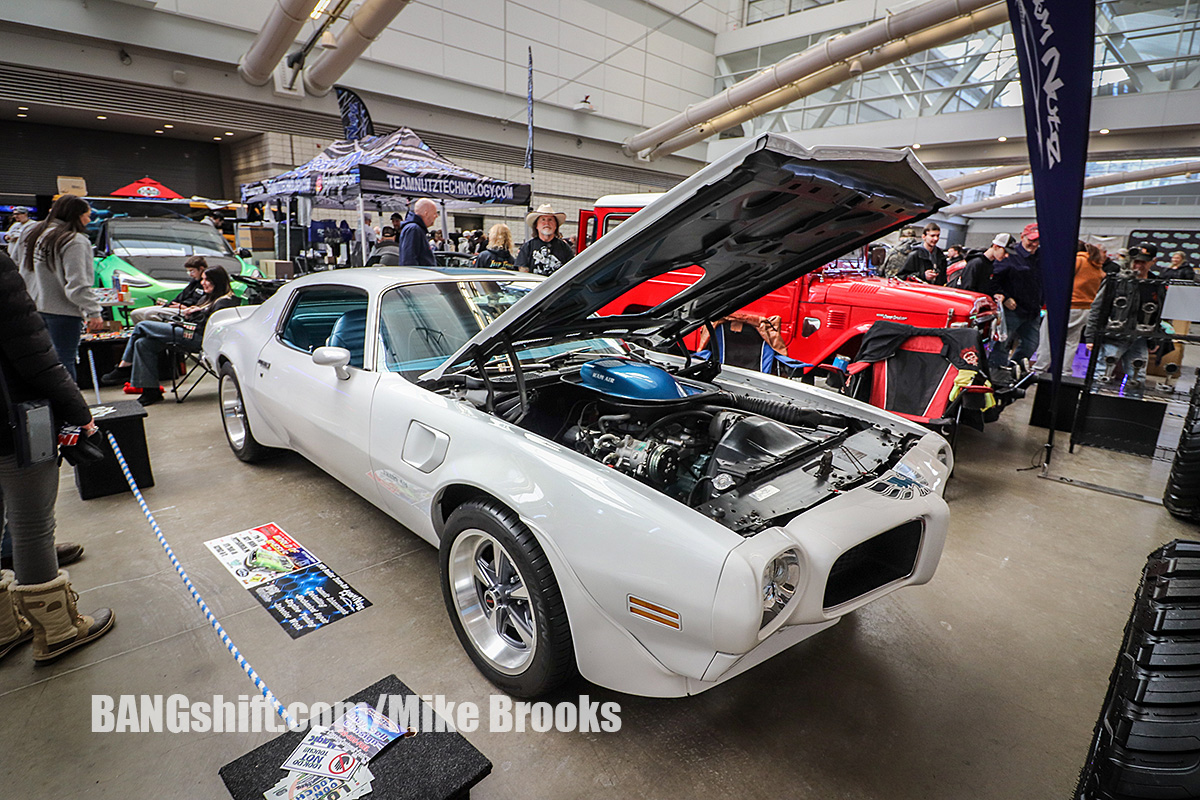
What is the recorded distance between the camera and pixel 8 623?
2.20m

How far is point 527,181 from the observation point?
1833cm

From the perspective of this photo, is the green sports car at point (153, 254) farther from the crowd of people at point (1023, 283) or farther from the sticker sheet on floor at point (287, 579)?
the crowd of people at point (1023, 283)

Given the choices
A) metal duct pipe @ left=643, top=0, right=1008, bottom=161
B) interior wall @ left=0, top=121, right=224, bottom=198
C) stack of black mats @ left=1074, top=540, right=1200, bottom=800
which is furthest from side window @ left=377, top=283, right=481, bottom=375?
interior wall @ left=0, top=121, right=224, bottom=198

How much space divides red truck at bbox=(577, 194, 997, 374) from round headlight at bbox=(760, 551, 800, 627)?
3.67m

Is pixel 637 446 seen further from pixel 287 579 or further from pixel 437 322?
pixel 287 579

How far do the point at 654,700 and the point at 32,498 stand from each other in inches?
89.9

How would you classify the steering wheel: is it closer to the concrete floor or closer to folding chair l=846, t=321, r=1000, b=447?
the concrete floor

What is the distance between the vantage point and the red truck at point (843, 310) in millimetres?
5168

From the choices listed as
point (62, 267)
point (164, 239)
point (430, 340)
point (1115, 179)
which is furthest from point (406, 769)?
point (1115, 179)

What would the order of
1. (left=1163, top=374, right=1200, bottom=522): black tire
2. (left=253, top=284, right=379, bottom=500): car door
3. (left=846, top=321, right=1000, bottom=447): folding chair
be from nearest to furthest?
(left=253, top=284, right=379, bottom=500): car door, (left=1163, top=374, right=1200, bottom=522): black tire, (left=846, top=321, right=1000, bottom=447): folding chair

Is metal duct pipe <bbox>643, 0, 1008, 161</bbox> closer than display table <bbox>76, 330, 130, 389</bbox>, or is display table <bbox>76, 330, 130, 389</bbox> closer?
display table <bbox>76, 330, 130, 389</bbox>

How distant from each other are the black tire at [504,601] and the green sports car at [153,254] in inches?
262

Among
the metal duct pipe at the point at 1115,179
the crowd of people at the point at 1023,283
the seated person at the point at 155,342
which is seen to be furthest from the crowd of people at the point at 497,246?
the metal duct pipe at the point at 1115,179

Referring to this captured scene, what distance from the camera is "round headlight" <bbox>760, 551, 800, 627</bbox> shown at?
4.94 feet
